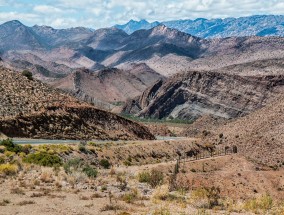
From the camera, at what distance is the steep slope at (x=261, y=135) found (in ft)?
251

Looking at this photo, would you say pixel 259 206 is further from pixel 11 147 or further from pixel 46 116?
pixel 46 116

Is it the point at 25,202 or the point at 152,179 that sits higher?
the point at 25,202

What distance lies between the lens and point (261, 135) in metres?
82.9

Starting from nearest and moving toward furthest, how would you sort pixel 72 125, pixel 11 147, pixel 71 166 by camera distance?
pixel 71 166, pixel 11 147, pixel 72 125

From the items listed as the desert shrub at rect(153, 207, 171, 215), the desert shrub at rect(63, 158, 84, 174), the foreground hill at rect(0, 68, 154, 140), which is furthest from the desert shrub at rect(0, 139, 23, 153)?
the desert shrub at rect(153, 207, 171, 215)

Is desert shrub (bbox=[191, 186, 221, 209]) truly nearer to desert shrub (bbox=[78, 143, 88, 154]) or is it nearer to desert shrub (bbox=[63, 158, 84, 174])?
desert shrub (bbox=[63, 158, 84, 174])

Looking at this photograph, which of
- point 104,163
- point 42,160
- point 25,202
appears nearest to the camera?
point 25,202

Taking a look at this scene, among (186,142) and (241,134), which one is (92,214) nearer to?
(186,142)

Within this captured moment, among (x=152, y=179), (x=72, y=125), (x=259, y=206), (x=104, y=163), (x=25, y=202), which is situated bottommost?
(x=104, y=163)

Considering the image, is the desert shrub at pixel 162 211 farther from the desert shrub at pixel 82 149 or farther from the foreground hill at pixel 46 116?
the foreground hill at pixel 46 116

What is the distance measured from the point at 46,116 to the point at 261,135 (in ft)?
133

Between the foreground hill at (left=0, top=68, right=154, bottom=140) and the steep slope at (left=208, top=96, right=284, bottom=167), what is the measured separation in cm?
2026

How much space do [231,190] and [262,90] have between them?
154076 mm

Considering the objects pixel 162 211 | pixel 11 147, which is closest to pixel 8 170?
pixel 162 211
